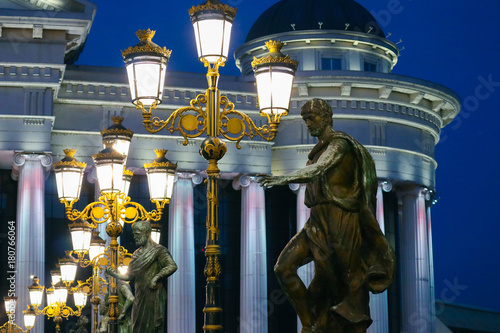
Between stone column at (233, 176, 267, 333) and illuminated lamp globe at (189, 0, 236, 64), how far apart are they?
30.2 m

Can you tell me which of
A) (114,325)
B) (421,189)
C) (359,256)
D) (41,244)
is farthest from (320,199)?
(421,189)

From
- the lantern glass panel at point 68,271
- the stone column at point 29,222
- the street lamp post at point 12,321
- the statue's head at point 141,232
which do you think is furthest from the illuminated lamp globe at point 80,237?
the stone column at point 29,222

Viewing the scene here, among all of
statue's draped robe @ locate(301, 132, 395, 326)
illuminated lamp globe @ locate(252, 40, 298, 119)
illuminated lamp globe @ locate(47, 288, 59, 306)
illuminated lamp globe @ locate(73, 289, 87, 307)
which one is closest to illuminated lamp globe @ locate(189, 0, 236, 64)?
illuminated lamp globe @ locate(252, 40, 298, 119)

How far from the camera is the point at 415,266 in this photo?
1966 inches

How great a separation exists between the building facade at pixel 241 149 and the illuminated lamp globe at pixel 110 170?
21.1m

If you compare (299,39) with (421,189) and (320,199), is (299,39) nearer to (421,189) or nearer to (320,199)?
(421,189)

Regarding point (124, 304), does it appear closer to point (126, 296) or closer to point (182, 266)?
point (126, 296)

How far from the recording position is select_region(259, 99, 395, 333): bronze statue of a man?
1067cm

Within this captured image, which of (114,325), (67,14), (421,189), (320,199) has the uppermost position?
(67,14)

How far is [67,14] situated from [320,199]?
109 feet

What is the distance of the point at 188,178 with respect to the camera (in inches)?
1820

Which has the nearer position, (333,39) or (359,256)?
(359,256)

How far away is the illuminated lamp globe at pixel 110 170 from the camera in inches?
786

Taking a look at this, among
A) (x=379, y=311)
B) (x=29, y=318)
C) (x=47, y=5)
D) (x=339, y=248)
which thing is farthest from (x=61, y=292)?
(x=379, y=311)
